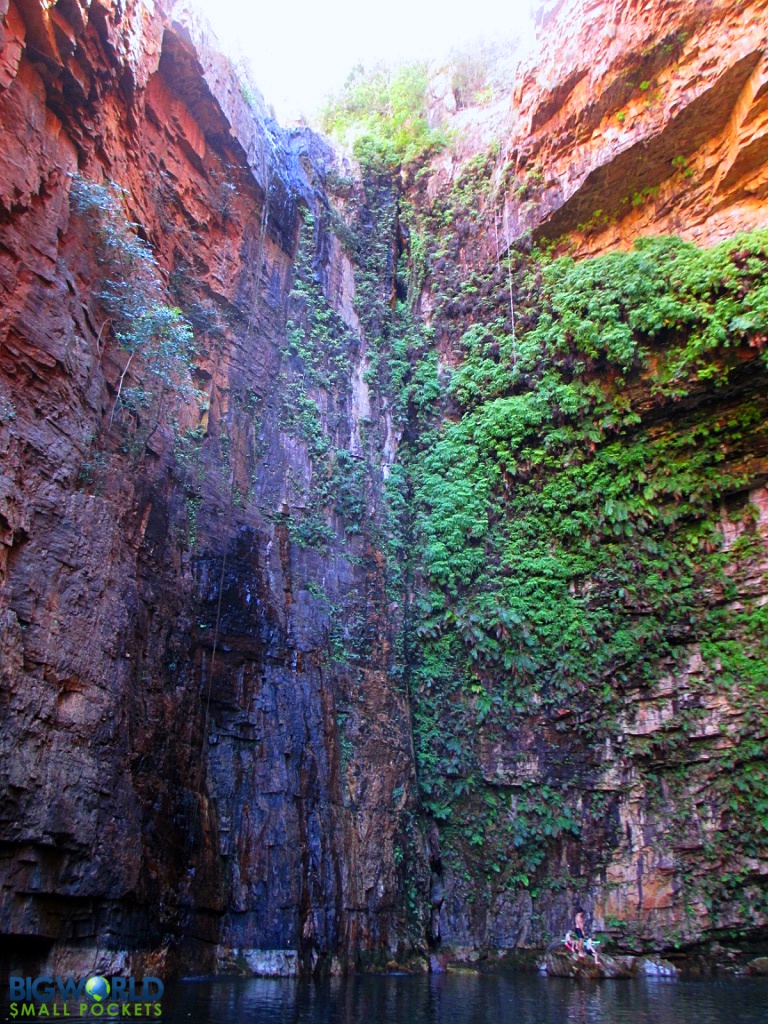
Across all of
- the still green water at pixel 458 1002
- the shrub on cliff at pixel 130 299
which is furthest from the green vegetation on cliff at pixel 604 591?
the shrub on cliff at pixel 130 299

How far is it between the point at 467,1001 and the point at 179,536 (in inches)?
291

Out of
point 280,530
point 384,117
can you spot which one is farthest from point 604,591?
point 384,117

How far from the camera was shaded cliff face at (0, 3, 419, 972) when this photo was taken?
304 inches

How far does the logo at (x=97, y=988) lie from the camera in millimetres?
6836

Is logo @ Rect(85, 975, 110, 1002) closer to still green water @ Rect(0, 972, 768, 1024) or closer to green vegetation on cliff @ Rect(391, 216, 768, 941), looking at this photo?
still green water @ Rect(0, 972, 768, 1024)

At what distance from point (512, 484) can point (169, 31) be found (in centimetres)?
1040

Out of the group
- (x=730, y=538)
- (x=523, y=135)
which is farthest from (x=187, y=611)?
(x=523, y=135)

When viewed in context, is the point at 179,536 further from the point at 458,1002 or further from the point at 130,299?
the point at 458,1002

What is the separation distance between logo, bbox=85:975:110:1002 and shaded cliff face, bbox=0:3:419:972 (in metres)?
0.46

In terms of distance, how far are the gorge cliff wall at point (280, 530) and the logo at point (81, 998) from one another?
333 mm

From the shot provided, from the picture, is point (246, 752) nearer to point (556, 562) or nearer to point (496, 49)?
point (556, 562)

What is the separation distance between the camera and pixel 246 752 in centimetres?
1091

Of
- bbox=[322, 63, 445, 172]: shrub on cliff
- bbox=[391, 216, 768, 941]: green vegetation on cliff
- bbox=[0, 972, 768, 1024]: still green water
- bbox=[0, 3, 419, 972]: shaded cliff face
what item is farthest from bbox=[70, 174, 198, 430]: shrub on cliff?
bbox=[322, 63, 445, 172]: shrub on cliff

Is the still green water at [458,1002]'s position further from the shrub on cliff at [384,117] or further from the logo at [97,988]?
the shrub on cliff at [384,117]
